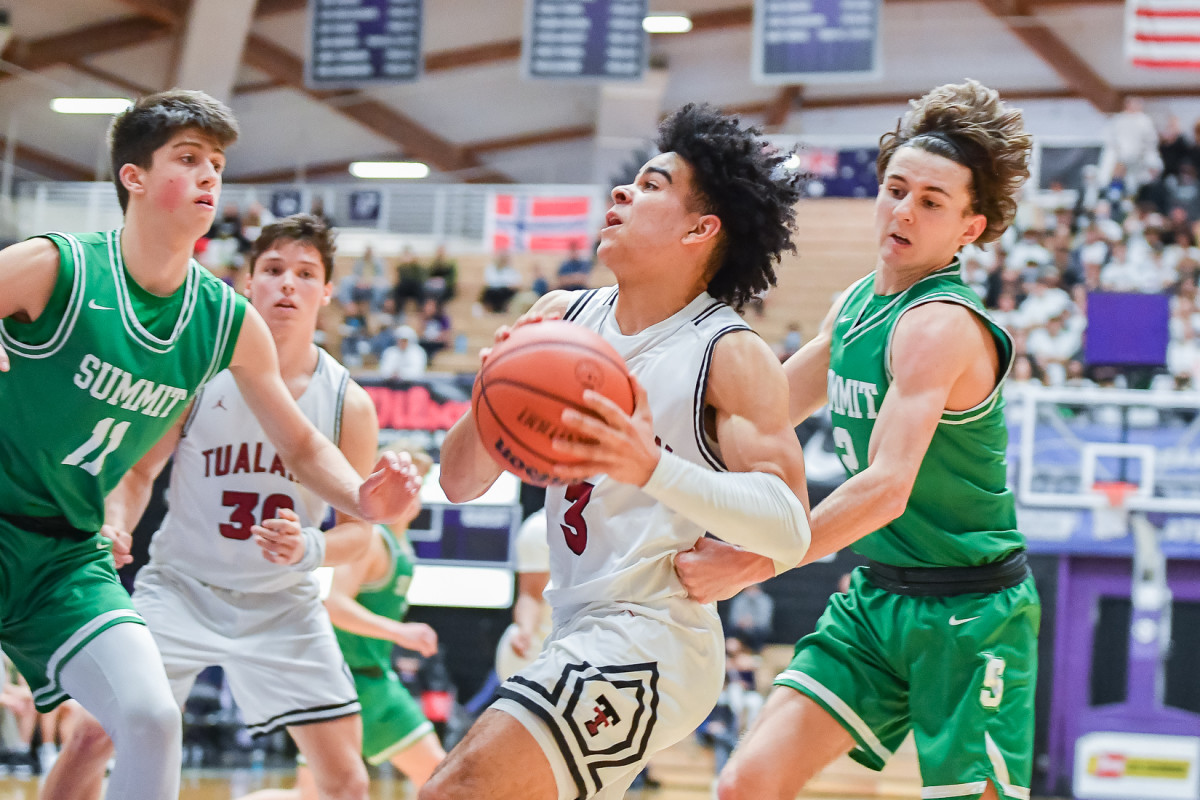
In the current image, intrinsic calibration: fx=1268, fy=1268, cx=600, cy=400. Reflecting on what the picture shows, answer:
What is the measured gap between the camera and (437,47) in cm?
2072

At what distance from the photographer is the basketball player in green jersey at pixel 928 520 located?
3.30 m

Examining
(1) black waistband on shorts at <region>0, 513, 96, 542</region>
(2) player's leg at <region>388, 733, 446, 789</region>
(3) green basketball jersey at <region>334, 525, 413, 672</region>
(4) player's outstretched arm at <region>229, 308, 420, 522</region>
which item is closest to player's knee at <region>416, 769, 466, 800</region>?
(4) player's outstretched arm at <region>229, 308, 420, 522</region>

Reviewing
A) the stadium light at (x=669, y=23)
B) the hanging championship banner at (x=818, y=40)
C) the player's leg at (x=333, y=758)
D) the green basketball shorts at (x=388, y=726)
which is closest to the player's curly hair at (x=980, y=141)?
the player's leg at (x=333, y=758)

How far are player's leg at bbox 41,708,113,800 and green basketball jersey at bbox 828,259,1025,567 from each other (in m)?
2.36

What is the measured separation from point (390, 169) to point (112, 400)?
21189mm

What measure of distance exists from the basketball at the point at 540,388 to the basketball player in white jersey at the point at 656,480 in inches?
2.5

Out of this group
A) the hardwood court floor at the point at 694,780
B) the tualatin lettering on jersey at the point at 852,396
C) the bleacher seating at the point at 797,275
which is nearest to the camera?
the tualatin lettering on jersey at the point at 852,396

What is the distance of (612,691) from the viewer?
274 centimetres

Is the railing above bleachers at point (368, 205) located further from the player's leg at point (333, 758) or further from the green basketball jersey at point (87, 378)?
the green basketball jersey at point (87, 378)

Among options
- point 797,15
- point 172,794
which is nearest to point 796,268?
point 797,15

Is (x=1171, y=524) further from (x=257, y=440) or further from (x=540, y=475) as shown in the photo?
(x=540, y=475)

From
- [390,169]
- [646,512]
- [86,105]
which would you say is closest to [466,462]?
[646,512]

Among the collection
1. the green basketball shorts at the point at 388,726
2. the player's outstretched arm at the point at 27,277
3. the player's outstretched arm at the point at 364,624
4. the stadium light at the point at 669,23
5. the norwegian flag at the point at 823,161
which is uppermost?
the stadium light at the point at 669,23

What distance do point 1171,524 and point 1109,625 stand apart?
1009 mm
